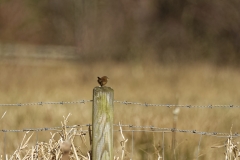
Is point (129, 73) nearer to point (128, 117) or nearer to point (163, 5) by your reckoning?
point (163, 5)

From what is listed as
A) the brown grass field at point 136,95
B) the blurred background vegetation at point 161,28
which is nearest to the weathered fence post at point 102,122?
the brown grass field at point 136,95

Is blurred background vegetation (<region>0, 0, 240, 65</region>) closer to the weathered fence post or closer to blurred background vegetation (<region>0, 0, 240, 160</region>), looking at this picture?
blurred background vegetation (<region>0, 0, 240, 160</region>)

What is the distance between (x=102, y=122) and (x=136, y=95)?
18.4 ft

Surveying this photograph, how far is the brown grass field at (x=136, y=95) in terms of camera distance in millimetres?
4934

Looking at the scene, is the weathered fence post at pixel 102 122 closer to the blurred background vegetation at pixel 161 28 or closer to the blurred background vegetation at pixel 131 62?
the blurred background vegetation at pixel 131 62

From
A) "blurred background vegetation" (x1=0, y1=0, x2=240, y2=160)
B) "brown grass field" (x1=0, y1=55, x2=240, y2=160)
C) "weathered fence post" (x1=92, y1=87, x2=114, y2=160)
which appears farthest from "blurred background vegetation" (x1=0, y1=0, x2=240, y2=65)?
"weathered fence post" (x1=92, y1=87, x2=114, y2=160)

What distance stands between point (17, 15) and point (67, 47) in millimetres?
4462

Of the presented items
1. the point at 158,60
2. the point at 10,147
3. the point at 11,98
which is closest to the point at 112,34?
the point at 158,60

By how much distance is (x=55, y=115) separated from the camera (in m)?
6.33

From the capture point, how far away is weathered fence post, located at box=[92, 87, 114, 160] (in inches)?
125

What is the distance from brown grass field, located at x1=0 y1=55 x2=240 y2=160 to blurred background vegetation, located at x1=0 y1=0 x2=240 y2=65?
1.11 m

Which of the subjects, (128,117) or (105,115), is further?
(128,117)

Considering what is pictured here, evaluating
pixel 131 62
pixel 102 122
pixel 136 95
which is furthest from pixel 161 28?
pixel 102 122

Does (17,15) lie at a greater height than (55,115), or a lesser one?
greater
